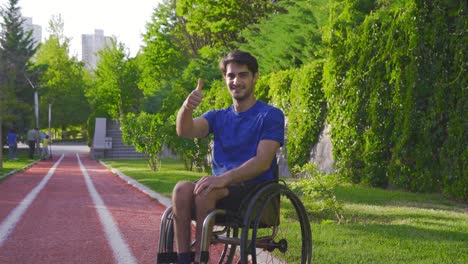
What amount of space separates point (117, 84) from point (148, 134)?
101 ft

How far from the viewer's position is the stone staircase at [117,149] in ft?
131

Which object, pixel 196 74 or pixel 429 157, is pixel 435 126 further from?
pixel 196 74

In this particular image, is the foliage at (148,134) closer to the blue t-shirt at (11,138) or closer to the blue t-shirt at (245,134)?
the blue t-shirt at (11,138)

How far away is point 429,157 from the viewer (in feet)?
35.9

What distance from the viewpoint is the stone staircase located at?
39969 mm

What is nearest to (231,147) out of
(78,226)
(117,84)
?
(78,226)

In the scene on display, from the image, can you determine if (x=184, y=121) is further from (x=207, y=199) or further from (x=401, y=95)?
(x=401, y=95)

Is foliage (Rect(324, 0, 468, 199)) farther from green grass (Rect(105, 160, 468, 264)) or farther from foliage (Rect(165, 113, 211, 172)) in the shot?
foliage (Rect(165, 113, 211, 172))

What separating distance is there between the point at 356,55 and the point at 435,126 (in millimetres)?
3358

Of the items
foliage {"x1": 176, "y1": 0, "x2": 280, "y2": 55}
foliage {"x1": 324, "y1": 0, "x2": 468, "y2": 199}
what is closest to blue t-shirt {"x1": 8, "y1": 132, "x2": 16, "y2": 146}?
foliage {"x1": 176, "y1": 0, "x2": 280, "y2": 55}

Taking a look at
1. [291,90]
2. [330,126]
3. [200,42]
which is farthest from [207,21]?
[330,126]

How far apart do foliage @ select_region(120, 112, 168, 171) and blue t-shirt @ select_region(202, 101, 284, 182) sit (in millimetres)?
17355

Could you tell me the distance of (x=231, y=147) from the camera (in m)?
3.83

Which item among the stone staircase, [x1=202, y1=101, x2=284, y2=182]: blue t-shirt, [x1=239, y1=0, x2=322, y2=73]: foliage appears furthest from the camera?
the stone staircase
